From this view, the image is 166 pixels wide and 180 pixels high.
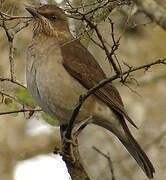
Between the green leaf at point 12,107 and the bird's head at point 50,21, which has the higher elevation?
the bird's head at point 50,21

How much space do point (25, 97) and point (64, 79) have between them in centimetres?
49

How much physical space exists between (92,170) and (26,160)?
2.43 m

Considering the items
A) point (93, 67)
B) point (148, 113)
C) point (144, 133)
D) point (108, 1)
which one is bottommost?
point (108, 1)

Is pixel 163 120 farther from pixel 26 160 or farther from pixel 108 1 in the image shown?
pixel 108 1

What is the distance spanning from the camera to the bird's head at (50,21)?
589 cm

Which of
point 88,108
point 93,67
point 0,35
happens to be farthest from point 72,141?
point 0,35

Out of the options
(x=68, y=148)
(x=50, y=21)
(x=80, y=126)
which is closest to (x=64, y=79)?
(x=80, y=126)

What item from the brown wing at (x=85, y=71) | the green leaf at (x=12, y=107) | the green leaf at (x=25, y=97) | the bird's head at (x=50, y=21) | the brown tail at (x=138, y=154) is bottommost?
the brown tail at (x=138, y=154)

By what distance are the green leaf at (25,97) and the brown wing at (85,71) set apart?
53cm

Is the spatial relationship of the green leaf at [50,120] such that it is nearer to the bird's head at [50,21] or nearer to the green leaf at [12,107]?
the green leaf at [12,107]

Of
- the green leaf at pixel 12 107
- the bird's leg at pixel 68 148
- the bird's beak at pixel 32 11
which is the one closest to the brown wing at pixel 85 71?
the bird's beak at pixel 32 11

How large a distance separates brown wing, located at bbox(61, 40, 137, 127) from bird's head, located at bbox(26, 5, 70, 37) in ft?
1.23

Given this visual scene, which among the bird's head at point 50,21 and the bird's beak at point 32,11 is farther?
the bird's head at point 50,21

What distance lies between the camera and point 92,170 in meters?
9.64
